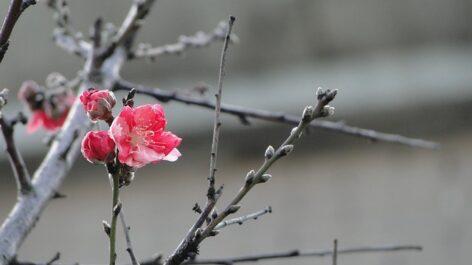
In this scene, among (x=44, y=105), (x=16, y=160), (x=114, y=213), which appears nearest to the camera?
Result: (x=114, y=213)

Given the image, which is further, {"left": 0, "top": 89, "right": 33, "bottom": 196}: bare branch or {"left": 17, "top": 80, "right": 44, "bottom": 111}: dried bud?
{"left": 17, "top": 80, "right": 44, "bottom": 111}: dried bud

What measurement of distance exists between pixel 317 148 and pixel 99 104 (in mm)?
2081

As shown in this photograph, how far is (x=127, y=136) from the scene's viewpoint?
0.60 m

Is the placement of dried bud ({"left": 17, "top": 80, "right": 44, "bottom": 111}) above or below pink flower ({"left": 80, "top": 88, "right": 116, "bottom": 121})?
above

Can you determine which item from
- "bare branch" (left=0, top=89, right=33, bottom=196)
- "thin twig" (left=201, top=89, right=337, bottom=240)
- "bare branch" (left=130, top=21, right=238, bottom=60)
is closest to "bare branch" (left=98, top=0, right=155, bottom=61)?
"bare branch" (left=130, top=21, right=238, bottom=60)

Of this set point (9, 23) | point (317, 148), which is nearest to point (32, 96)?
point (9, 23)

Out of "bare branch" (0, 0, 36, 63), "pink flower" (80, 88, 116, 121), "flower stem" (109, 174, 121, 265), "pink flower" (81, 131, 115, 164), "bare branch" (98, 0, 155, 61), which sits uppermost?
"bare branch" (98, 0, 155, 61)

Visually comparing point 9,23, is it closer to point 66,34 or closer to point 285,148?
point 285,148

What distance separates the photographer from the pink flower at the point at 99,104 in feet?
2.02

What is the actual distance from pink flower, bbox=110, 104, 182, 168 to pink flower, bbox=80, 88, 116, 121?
0.01 metres

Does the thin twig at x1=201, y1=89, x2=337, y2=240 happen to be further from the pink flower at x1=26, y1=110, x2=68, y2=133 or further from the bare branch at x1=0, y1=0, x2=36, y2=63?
the pink flower at x1=26, y1=110, x2=68, y2=133

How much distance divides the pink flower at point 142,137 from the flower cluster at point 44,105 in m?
0.54

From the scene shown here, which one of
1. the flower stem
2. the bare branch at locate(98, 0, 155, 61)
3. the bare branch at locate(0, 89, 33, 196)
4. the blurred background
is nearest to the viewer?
the flower stem

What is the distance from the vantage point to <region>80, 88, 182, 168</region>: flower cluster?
1.95 ft
